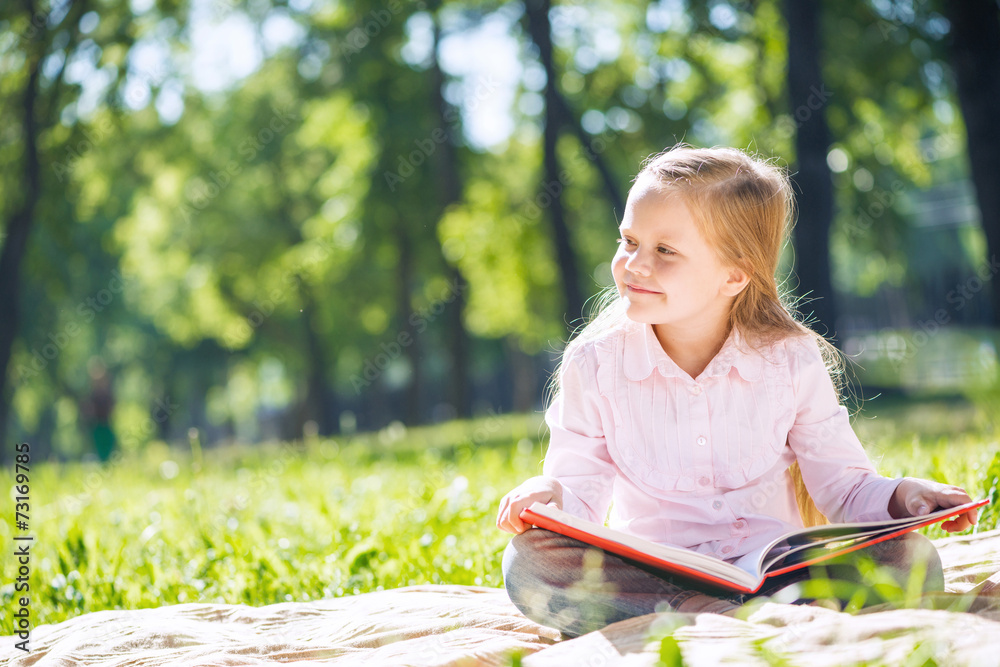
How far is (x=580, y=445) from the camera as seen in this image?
93.7 inches

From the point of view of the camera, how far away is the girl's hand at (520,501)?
204 cm

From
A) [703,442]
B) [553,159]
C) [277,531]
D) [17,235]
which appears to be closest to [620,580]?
[703,442]

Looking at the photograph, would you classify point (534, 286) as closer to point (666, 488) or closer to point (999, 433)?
point (999, 433)

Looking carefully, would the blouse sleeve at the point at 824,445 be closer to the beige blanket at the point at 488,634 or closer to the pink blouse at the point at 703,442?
the pink blouse at the point at 703,442

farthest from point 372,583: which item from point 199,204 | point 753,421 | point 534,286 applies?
point 199,204

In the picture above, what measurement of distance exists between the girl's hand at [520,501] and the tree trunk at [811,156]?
6.48 meters

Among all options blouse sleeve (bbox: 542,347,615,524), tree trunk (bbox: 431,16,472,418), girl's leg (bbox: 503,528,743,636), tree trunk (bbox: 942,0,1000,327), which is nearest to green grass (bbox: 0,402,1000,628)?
blouse sleeve (bbox: 542,347,615,524)

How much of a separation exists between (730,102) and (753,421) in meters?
12.4

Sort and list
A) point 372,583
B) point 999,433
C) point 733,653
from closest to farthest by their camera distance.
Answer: point 733,653
point 372,583
point 999,433

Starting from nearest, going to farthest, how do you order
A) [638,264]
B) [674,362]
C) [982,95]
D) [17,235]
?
[638,264]
[674,362]
[982,95]
[17,235]

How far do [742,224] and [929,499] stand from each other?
833 millimetres

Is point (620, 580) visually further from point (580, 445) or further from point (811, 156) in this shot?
point (811, 156)

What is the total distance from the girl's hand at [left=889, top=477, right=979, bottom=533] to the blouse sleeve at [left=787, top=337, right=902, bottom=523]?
12 cm

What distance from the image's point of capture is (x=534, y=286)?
49.7 feet
